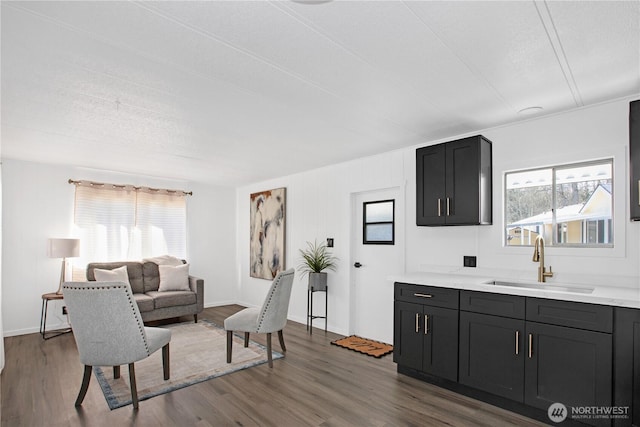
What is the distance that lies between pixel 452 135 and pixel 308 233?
269 cm

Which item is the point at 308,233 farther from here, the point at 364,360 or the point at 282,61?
the point at 282,61

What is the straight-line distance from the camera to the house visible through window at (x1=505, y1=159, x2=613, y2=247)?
2.84 metres

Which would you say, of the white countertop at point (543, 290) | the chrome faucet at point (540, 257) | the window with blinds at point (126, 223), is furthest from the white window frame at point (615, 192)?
the window with blinds at point (126, 223)

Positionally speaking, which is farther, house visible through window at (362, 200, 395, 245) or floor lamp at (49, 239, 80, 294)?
floor lamp at (49, 239, 80, 294)

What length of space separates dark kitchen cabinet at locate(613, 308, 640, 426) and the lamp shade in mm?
5926

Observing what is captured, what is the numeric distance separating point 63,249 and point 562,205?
5.94 metres

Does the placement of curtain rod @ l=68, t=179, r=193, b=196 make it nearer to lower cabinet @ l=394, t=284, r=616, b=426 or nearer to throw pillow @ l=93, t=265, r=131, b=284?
throw pillow @ l=93, t=265, r=131, b=284

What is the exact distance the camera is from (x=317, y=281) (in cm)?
491

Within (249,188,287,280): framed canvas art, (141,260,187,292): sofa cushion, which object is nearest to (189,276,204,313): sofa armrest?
(141,260,187,292): sofa cushion

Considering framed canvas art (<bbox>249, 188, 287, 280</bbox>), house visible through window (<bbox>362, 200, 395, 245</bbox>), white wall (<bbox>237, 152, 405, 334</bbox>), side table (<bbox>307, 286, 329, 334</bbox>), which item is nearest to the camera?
house visible through window (<bbox>362, 200, 395, 245</bbox>)

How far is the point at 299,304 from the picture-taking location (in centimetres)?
557

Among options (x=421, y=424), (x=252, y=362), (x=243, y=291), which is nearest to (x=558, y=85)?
(x=421, y=424)

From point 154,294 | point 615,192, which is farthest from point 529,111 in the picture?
point 154,294

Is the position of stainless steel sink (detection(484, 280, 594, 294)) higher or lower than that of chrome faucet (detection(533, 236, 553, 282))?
lower
